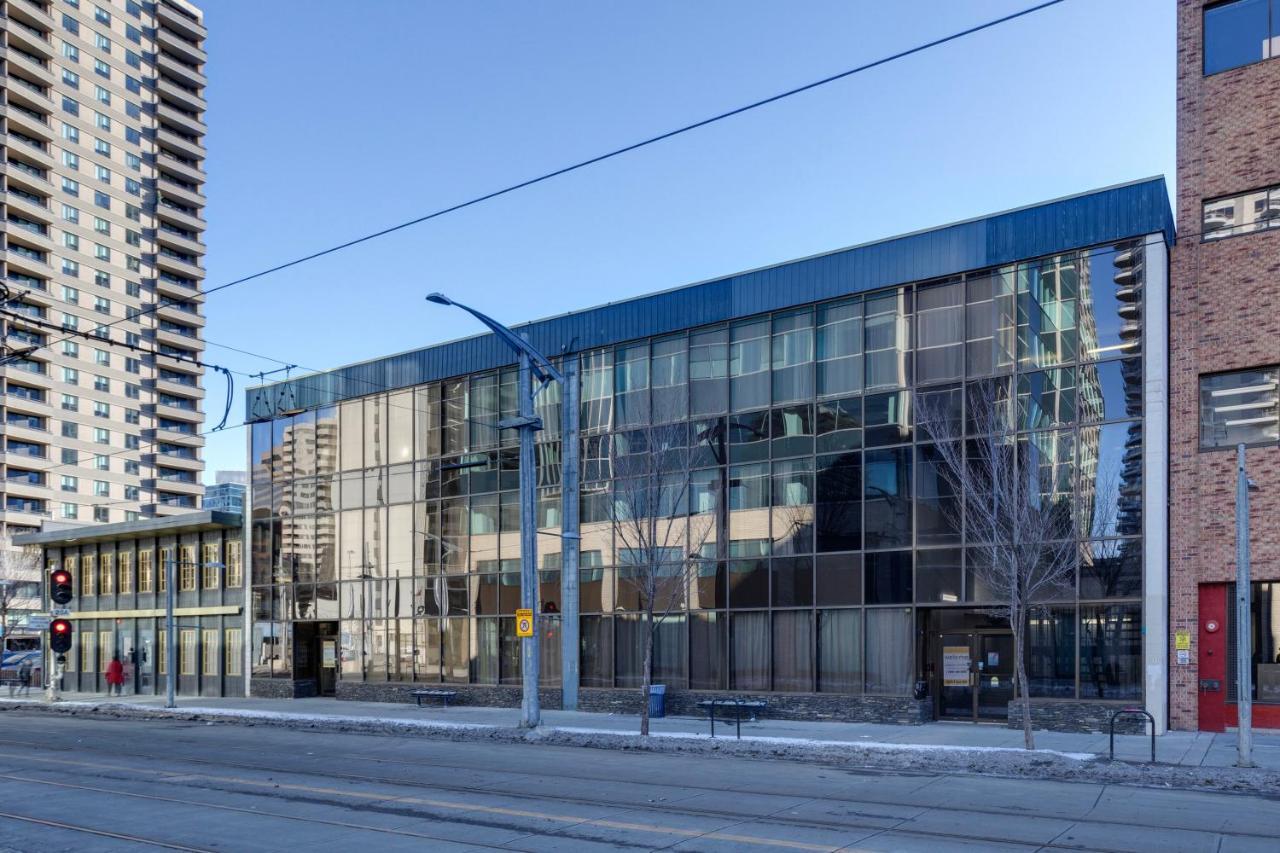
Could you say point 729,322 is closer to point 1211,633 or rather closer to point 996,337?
point 996,337

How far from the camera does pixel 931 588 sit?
2550 cm

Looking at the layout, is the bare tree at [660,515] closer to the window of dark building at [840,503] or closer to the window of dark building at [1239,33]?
the window of dark building at [840,503]

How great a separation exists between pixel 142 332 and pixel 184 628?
243 feet

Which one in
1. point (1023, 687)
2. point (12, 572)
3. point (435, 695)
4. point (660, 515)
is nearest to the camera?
point (1023, 687)

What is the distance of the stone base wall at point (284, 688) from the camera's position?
39250 millimetres

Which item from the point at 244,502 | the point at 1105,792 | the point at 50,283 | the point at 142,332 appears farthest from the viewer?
the point at 142,332

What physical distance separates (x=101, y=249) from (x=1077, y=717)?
104 metres

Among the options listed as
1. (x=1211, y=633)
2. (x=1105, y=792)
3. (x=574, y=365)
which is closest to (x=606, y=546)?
(x=574, y=365)

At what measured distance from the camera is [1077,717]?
23016 millimetres

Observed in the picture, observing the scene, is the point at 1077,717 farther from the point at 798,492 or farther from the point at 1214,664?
the point at 798,492

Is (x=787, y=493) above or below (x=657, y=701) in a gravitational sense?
above

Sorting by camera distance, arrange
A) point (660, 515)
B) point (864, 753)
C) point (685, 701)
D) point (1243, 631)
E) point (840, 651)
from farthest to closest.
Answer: point (660, 515)
point (685, 701)
point (840, 651)
point (864, 753)
point (1243, 631)

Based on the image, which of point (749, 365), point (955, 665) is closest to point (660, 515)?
point (749, 365)

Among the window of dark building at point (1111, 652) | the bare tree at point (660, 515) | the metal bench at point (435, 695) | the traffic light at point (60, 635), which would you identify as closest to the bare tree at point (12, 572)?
the traffic light at point (60, 635)
